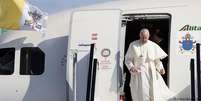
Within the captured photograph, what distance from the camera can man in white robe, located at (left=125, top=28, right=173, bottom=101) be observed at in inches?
471

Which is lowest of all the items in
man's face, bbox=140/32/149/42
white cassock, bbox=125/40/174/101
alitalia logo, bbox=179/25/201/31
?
white cassock, bbox=125/40/174/101

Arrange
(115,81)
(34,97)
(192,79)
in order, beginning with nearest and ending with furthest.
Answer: (192,79)
(115,81)
(34,97)

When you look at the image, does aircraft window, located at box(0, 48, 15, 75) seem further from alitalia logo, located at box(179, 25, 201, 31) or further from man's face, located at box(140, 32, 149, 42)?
alitalia logo, located at box(179, 25, 201, 31)

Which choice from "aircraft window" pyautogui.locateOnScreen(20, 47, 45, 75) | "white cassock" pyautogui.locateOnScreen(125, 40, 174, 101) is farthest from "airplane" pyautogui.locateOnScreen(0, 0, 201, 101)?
"white cassock" pyautogui.locateOnScreen(125, 40, 174, 101)

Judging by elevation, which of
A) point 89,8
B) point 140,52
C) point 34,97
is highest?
point 89,8

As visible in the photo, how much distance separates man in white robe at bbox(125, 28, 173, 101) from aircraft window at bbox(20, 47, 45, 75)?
77.6 inches

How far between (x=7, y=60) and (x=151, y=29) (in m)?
3.08

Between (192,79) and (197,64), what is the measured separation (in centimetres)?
28

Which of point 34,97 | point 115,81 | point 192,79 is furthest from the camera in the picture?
point 34,97

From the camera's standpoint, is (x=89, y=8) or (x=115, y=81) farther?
(x=89, y=8)

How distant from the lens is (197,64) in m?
11.2

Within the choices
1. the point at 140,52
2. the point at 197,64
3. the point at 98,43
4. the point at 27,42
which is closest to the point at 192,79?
the point at 197,64

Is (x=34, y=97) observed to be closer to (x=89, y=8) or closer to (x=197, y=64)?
(x=89, y=8)

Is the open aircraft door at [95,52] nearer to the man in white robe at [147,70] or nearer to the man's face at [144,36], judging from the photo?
the man in white robe at [147,70]
